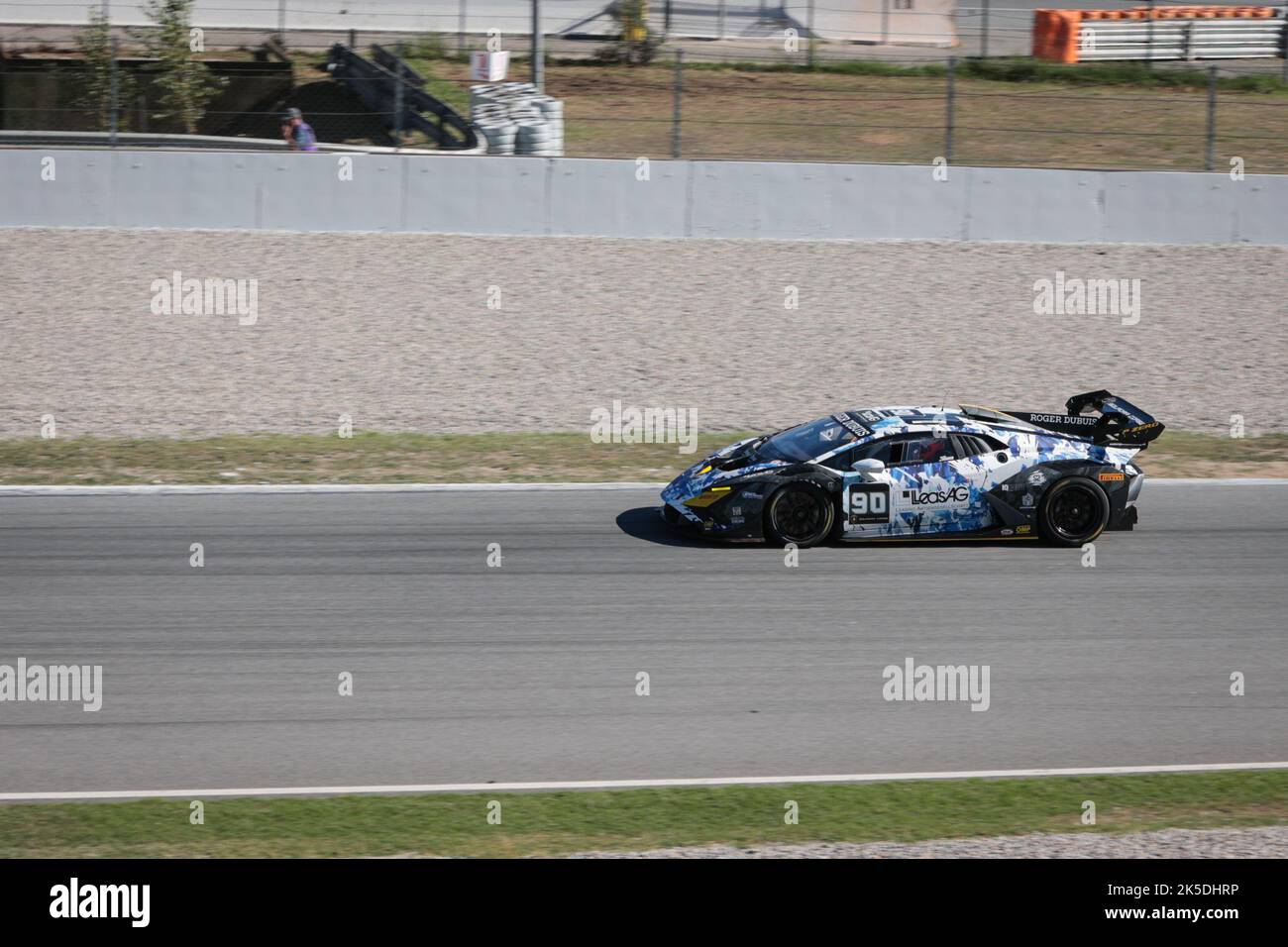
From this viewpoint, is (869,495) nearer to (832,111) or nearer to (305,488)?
(305,488)

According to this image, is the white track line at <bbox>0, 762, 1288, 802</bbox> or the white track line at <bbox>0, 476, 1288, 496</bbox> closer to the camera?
the white track line at <bbox>0, 762, 1288, 802</bbox>

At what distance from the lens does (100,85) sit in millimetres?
20750

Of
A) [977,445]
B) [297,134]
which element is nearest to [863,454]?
[977,445]

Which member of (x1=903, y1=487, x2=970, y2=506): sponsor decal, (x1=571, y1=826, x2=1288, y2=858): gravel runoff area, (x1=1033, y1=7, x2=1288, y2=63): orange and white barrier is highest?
(x1=1033, y1=7, x2=1288, y2=63): orange and white barrier

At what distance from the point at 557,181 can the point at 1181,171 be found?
29.5ft

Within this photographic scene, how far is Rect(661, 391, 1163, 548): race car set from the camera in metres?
11.5

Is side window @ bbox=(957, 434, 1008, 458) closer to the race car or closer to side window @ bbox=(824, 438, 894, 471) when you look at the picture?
the race car

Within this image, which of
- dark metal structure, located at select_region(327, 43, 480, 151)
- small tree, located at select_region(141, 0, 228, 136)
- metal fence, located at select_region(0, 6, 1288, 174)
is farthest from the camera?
small tree, located at select_region(141, 0, 228, 136)

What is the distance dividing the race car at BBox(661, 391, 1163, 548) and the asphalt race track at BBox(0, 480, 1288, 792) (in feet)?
0.78

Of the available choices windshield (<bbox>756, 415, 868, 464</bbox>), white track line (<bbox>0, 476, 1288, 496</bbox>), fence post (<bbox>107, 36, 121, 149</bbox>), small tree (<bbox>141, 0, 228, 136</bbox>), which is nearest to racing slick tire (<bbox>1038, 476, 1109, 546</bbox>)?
windshield (<bbox>756, 415, 868, 464</bbox>)

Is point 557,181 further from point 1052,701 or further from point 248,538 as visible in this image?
point 1052,701

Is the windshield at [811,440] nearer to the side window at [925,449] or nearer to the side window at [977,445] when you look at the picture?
the side window at [925,449]

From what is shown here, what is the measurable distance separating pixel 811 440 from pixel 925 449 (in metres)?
0.96
